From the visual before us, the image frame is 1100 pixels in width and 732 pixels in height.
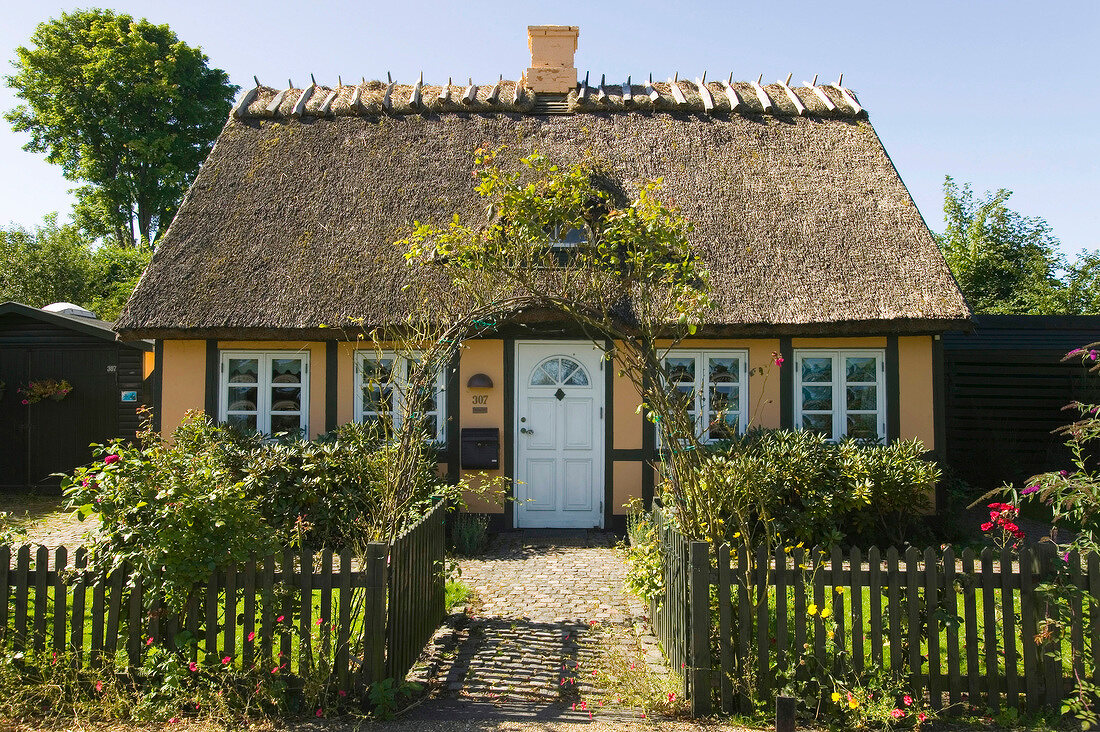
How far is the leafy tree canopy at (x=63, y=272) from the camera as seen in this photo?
19.3 metres

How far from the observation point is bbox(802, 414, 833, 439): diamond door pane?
848cm

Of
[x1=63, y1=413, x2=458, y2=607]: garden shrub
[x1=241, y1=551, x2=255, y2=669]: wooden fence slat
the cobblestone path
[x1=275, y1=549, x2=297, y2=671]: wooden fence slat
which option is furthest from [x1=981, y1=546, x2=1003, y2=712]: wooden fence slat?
[x1=241, y1=551, x2=255, y2=669]: wooden fence slat

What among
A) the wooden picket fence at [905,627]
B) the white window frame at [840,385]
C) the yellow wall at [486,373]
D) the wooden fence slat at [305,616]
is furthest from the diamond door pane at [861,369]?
the wooden fence slat at [305,616]

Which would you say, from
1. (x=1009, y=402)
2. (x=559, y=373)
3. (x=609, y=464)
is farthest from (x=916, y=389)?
→ (x=559, y=373)

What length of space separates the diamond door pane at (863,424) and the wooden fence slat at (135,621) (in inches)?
281

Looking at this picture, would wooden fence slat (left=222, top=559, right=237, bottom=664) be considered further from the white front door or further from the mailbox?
the white front door

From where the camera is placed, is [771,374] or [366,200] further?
[366,200]

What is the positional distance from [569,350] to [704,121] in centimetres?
411

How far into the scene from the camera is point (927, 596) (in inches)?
152

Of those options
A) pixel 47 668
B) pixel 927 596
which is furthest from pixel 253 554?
pixel 927 596

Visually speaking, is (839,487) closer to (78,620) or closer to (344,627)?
(344,627)

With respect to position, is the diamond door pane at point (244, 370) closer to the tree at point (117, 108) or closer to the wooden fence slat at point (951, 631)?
the wooden fence slat at point (951, 631)

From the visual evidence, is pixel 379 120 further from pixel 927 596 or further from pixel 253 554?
pixel 927 596

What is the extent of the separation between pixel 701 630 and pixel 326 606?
6.34 ft
